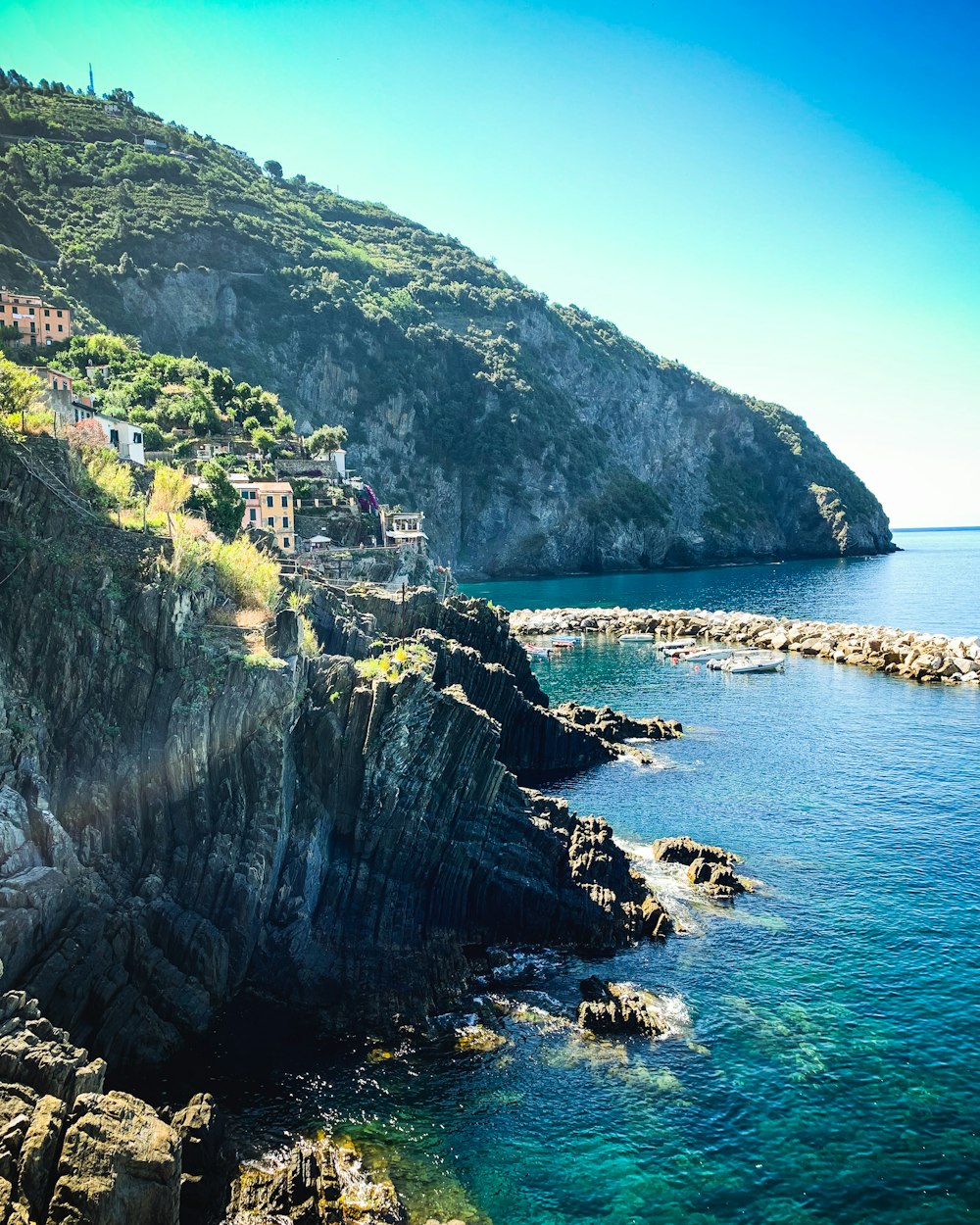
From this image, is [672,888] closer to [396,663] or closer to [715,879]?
[715,879]

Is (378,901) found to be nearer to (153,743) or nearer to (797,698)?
(153,743)

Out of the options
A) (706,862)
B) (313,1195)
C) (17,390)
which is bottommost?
(313,1195)

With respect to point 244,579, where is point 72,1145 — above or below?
below

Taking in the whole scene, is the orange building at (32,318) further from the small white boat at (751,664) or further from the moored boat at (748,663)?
the small white boat at (751,664)

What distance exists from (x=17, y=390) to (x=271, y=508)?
39.1 m

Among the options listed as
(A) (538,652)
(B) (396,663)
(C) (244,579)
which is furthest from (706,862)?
(A) (538,652)

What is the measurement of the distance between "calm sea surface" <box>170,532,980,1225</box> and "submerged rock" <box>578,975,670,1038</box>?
2.06ft

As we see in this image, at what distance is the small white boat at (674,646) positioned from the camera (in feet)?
338

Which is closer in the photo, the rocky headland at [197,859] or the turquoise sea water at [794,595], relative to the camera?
the rocky headland at [197,859]

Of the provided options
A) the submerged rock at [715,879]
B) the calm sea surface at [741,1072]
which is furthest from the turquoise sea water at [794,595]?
the submerged rock at [715,879]

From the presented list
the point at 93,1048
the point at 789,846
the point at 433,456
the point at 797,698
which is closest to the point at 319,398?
the point at 433,456

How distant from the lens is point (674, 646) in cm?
10506

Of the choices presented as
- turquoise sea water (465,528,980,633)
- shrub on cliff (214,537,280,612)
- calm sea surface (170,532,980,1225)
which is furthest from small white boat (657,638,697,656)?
shrub on cliff (214,537,280,612)

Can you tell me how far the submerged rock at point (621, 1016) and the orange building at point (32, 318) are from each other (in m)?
85.5
